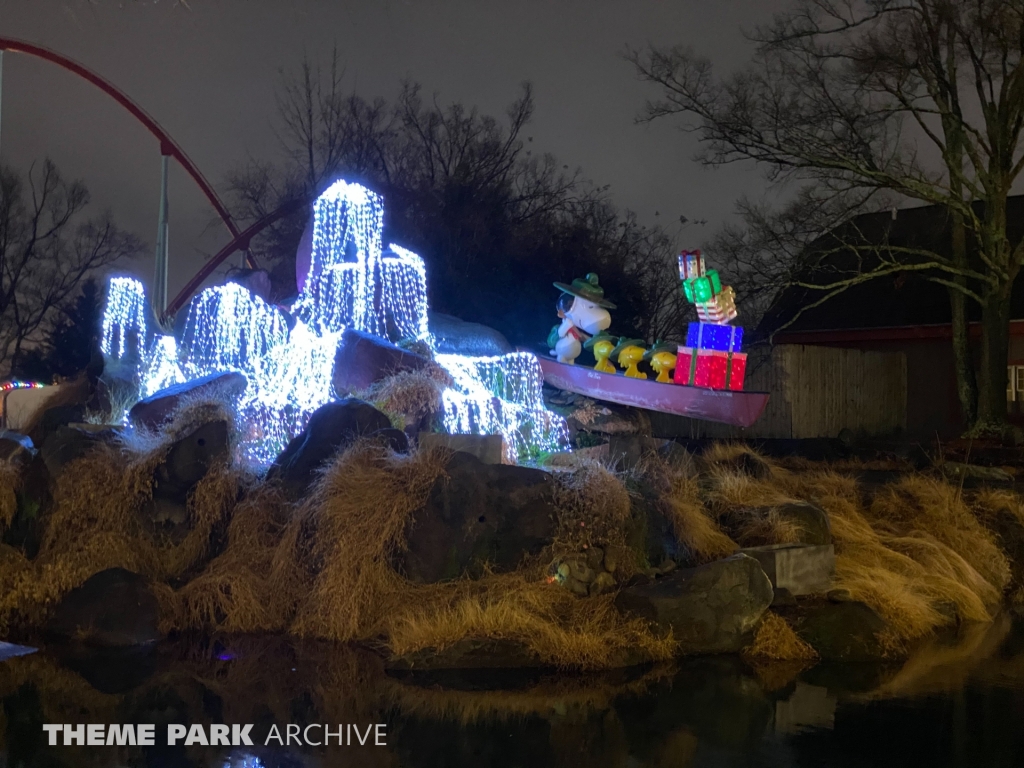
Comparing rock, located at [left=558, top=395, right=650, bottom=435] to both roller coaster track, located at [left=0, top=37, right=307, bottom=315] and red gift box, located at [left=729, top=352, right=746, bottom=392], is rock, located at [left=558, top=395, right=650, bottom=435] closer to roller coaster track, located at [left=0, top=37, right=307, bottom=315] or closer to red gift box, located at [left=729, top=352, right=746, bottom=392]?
red gift box, located at [left=729, top=352, right=746, bottom=392]

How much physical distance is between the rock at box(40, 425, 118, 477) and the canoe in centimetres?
715

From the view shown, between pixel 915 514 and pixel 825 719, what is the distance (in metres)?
5.70

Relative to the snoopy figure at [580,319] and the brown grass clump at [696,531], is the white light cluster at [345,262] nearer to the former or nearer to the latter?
the snoopy figure at [580,319]

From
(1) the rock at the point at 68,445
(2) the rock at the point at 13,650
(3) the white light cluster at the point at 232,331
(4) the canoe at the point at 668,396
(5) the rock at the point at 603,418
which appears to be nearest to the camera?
(2) the rock at the point at 13,650

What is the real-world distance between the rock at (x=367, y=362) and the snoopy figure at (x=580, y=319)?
12.6 ft

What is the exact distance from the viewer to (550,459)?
10.2 meters

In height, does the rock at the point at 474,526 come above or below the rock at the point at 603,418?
below

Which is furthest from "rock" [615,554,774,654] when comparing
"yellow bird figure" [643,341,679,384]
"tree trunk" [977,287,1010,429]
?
"tree trunk" [977,287,1010,429]

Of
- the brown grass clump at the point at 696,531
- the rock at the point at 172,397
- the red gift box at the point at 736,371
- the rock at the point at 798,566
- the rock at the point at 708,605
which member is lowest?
the rock at the point at 708,605

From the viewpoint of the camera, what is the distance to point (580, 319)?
51.4ft

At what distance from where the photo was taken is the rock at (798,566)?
8750 millimetres

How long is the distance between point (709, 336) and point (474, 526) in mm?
6858

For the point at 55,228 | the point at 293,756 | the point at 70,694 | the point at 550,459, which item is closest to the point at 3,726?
the point at 70,694

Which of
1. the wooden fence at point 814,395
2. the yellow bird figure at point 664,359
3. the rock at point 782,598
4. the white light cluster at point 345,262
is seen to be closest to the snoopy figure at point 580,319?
the yellow bird figure at point 664,359
